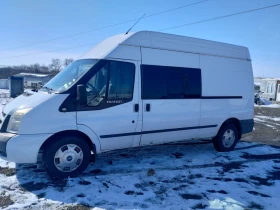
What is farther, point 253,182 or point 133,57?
point 133,57

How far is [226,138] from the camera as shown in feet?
22.5

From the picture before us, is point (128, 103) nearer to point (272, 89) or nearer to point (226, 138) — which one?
point (226, 138)

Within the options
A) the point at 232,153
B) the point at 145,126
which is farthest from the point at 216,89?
the point at 145,126

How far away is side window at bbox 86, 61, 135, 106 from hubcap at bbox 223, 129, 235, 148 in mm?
3309

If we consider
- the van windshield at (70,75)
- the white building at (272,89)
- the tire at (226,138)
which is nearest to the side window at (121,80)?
the van windshield at (70,75)

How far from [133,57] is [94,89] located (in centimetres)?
111

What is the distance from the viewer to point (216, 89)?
6.47m

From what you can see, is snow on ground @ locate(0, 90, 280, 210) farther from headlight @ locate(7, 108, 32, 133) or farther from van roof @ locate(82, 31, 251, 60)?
van roof @ locate(82, 31, 251, 60)

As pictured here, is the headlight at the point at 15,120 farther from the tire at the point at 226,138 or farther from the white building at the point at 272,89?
the white building at the point at 272,89

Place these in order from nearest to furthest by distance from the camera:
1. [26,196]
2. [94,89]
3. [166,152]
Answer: [26,196] → [94,89] → [166,152]

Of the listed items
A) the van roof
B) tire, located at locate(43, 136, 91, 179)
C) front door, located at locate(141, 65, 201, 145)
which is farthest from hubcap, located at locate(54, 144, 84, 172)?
the van roof

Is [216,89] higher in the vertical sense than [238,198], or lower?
higher

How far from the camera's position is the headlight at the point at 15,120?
4172 mm

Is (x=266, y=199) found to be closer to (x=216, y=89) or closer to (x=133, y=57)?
(x=216, y=89)
